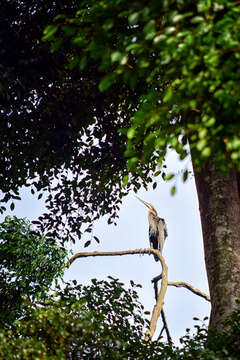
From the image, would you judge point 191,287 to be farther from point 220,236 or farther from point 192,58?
point 192,58

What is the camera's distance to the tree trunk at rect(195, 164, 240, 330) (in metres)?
8.37

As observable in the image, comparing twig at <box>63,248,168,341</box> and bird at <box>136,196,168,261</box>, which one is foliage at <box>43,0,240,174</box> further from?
bird at <box>136,196,168,261</box>

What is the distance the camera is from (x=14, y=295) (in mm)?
13883

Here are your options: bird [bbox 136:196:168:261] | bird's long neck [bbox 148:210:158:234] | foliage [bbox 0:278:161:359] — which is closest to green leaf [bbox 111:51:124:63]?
foliage [bbox 0:278:161:359]

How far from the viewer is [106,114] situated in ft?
43.5

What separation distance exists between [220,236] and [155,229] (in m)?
5.61

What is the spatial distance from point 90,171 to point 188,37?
7946 millimetres

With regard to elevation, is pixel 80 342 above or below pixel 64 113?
below

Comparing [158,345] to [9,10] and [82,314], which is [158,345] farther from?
[9,10]

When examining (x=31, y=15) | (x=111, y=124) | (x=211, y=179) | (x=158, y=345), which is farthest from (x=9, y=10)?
(x=158, y=345)

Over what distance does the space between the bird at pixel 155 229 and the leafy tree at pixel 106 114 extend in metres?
1.22

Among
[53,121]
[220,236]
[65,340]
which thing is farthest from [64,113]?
[65,340]

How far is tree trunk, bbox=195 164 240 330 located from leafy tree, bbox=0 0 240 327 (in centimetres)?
2

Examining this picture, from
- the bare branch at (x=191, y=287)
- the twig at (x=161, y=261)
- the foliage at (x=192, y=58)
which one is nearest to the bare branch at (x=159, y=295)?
the twig at (x=161, y=261)
